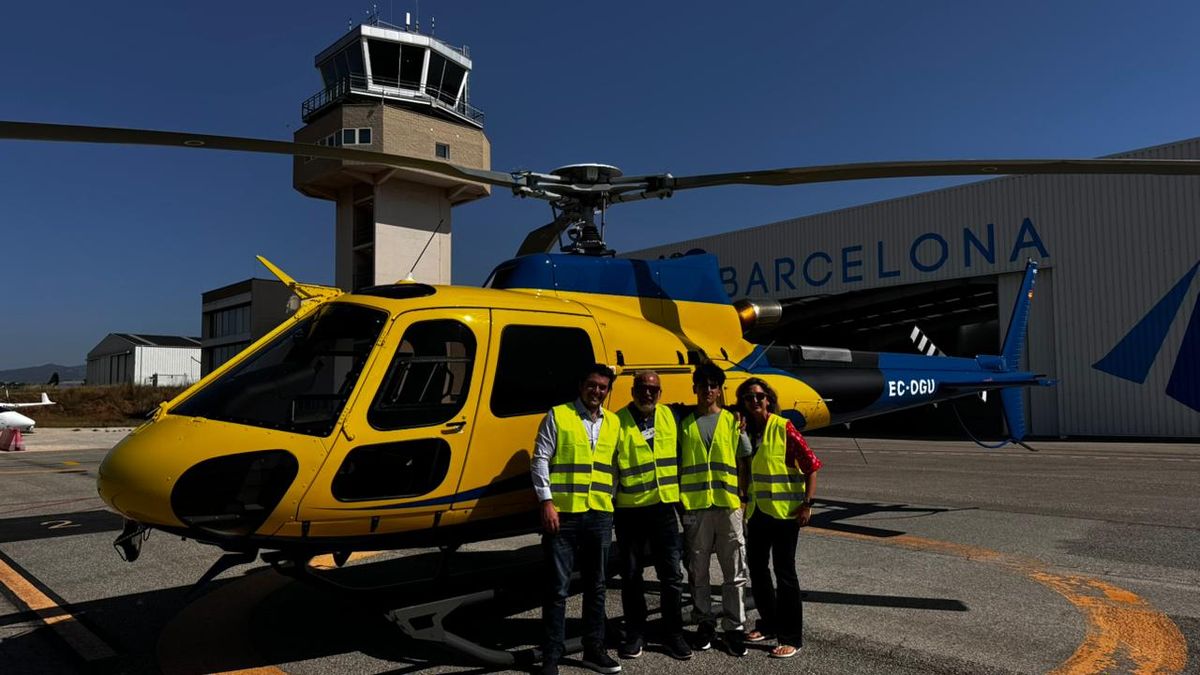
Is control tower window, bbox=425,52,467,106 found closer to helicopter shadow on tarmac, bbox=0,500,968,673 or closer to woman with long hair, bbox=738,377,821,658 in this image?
helicopter shadow on tarmac, bbox=0,500,968,673

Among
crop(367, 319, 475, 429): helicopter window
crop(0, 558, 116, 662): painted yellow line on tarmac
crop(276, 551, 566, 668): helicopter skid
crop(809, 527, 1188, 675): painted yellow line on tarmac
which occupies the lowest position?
crop(0, 558, 116, 662): painted yellow line on tarmac

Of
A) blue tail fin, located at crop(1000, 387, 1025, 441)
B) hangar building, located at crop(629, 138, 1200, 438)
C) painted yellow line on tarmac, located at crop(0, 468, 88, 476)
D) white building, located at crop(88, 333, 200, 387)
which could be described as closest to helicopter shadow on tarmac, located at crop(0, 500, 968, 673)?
blue tail fin, located at crop(1000, 387, 1025, 441)

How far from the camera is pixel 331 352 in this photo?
4797 millimetres

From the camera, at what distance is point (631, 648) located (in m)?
4.41

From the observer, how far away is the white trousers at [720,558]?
15.1 feet

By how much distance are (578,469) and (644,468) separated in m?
0.47

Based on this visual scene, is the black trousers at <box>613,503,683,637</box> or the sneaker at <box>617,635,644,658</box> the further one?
the black trousers at <box>613,503,683,637</box>

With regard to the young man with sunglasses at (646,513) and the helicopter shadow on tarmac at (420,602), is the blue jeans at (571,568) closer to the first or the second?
the young man with sunglasses at (646,513)

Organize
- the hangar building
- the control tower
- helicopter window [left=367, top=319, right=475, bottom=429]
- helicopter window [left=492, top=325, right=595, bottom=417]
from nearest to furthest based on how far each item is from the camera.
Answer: helicopter window [left=367, top=319, right=475, bottom=429] → helicopter window [left=492, top=325, right=595, bottom=417] → the hangar building → the control tower

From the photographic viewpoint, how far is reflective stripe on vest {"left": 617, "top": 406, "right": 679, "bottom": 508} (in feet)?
14.8

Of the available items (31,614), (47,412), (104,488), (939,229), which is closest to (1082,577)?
(104,488)

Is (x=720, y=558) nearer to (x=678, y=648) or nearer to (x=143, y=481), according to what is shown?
(x=678, y=648)

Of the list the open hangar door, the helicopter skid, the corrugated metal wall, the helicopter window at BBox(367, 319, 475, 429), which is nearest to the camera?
the helicopter skid

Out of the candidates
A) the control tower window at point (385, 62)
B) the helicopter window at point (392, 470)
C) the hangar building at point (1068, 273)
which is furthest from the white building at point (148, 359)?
the helicopter window at point (392, 470)
